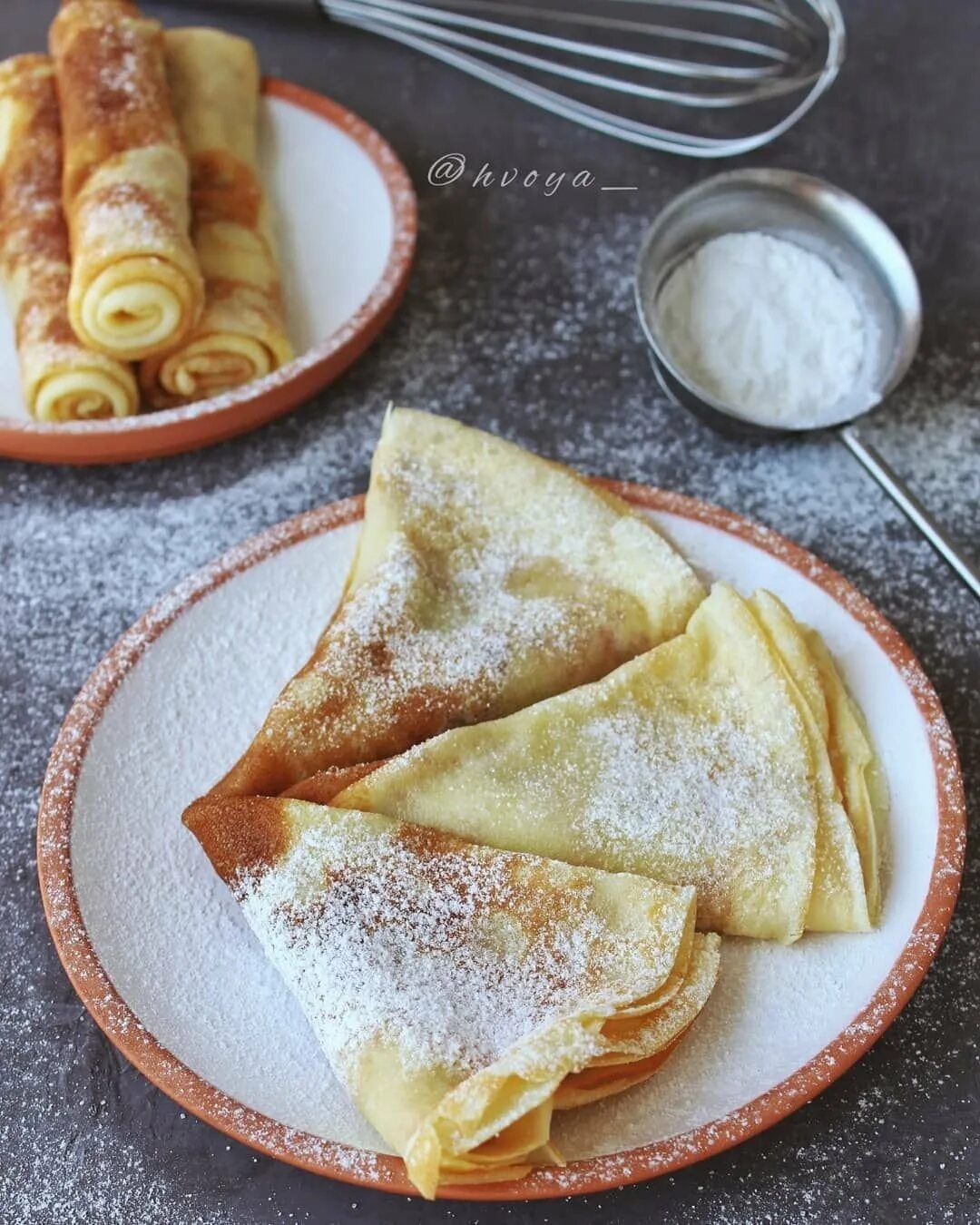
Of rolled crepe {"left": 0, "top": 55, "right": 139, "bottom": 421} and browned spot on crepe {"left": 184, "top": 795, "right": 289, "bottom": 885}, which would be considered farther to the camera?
rolled crepe {"left": 0, "top": 55, "right": 139, "bottom": 421}

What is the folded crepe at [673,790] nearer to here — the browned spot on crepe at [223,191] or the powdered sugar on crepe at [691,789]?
the powdered sugar on crepe at [691,789]

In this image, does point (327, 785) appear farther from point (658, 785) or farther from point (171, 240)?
point (171, 240)

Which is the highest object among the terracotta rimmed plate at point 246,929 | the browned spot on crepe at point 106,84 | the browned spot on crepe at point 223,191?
the browned spot on crepe at point 106,84

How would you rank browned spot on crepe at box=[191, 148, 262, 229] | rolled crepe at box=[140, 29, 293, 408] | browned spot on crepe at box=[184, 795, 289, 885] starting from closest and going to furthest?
browned spot on crepe at box=[184, 795, 289, 885] → rolled crepe at box=[140, 29, 293, 408] → browned spot on crepe at box=[191, 148, 262, 229]

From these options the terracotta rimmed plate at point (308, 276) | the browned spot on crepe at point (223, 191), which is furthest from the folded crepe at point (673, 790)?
the browned spot on crepe at point (223, 191)

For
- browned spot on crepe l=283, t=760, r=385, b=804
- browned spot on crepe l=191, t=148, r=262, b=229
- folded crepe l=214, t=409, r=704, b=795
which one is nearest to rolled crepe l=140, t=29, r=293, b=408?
browned spot on crepe l=191, t=148, r=262, b=229

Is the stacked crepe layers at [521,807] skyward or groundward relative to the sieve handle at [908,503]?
groundward

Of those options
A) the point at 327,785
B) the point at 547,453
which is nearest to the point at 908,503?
the point at 547,453

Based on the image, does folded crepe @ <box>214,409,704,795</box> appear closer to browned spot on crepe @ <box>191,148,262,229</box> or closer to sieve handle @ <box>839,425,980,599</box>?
sieve handle @ <box>839,425,980,599</box>
